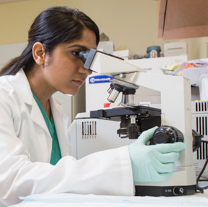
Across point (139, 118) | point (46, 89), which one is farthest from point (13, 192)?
point (46, 89)

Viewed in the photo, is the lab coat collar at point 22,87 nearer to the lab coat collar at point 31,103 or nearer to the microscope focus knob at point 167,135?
the lab coat collar at point 31,103

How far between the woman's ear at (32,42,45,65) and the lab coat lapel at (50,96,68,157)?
0.33 metres

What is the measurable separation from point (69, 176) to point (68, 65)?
0.52 meters

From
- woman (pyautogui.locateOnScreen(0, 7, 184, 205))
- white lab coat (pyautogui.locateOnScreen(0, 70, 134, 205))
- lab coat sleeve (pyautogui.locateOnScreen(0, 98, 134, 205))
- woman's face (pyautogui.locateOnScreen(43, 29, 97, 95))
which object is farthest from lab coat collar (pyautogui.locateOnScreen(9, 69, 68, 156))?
lab coat sleeve (pyautogui.locateOnScreen(0, 98, 134, 205))

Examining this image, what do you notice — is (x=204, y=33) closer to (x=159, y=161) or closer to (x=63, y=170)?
(x=159, y=161)

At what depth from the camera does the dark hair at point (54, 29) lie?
1032 mm

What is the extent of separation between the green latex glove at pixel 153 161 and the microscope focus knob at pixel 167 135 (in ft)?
0.05

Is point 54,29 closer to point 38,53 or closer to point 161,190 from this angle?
point 38,53

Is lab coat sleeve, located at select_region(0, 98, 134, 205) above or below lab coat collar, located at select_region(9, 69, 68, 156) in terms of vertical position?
below

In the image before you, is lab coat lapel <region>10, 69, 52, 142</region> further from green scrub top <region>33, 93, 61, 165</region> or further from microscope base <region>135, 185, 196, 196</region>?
microscope base <region>135, 185, 196, 196</region>

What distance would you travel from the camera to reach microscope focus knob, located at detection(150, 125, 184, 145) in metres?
0.65

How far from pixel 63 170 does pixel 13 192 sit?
139 mm

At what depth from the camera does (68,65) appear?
1.02 m

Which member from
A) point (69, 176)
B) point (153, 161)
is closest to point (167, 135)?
point (153, 161)
